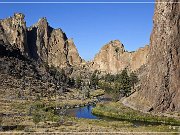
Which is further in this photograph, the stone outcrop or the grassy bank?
the stone outcrop

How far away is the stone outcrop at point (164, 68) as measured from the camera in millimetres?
103188

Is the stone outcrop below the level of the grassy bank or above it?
above

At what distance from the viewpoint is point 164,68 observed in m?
107

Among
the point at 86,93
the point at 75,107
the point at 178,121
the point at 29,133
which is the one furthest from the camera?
the point at 86,93

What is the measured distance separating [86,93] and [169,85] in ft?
191

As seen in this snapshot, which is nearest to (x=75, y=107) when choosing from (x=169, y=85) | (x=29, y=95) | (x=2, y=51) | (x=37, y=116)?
(x=29, y=95)

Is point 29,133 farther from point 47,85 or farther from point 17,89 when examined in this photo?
point 47,85

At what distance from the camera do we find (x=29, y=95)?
134 metres

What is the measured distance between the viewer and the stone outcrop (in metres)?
103

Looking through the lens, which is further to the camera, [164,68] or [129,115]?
[164,68]

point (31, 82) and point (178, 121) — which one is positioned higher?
point (31, 82)

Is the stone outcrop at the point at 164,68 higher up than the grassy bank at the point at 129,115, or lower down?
higher up

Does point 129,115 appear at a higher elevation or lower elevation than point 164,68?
lower

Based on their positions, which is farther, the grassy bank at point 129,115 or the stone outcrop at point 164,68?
the stone outcrop at point 164,68
